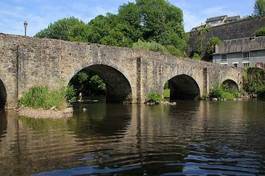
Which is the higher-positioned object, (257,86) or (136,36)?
(136,36)

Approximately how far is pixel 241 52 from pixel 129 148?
183 ft

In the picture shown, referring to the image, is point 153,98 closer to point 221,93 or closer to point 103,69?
point 103,69

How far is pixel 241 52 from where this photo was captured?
64.6 meters

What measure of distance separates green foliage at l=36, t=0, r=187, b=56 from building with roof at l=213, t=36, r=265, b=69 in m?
8.34

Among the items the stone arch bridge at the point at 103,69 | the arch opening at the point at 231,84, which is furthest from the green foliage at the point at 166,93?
the arch opening at the point at 231,84

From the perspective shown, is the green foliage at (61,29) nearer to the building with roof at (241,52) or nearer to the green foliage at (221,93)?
the building with roof at (241,52)

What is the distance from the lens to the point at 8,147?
11906 millimetres

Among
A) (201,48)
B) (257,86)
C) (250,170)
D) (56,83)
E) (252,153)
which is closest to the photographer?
(250,170)

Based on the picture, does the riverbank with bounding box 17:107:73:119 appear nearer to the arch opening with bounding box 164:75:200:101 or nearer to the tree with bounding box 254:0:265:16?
the arch opening with bounding box 164:75:200:101

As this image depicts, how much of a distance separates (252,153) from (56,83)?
15282 millimetres

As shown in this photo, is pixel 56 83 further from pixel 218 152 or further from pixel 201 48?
pixel 201 48

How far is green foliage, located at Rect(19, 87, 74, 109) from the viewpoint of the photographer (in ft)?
67.8

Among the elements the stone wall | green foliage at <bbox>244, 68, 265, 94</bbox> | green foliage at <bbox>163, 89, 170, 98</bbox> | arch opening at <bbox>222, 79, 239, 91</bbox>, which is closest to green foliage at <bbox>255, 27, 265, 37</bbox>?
the stone wall

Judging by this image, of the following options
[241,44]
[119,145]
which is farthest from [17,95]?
[241,44]
